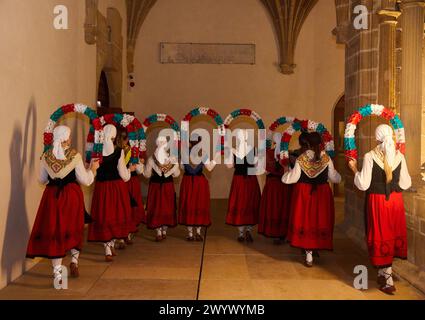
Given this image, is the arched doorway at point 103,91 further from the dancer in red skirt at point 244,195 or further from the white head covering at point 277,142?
the white head covering at point 277,142

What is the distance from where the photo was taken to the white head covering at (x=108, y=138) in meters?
5.24

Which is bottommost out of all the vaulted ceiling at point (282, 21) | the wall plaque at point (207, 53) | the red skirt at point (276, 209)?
the red skirt at point (276, 209)

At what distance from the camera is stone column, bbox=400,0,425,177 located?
518 cm

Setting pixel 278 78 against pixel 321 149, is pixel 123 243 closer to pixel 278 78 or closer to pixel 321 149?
pixel 321 149

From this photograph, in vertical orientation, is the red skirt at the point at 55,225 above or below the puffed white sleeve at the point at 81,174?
below

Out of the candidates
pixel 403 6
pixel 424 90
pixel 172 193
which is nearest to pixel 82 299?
pixel 172 193

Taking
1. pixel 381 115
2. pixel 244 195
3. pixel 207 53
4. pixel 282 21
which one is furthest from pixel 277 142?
pixel 282 21

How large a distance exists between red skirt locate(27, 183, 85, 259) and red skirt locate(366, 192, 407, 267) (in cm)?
283

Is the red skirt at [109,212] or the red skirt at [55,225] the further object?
the red skirt at [109,212]

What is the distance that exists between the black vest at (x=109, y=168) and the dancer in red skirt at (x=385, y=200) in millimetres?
2697

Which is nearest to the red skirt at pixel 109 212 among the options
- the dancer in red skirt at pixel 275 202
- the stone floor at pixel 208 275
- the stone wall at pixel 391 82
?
the stone floor at pixel 208 275

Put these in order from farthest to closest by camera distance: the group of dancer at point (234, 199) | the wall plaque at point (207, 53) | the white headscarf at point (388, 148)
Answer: the wall plaque at point (207, 53) < the group of dancer at point (234, 199) < the white headscarf at point (388, 148)

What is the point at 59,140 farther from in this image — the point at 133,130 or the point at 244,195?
the point at 244,195

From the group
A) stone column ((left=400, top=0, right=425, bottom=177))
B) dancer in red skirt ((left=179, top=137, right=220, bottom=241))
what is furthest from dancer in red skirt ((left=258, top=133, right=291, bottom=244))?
stone column ((left=400, top=0, right=425, bottom=177))
